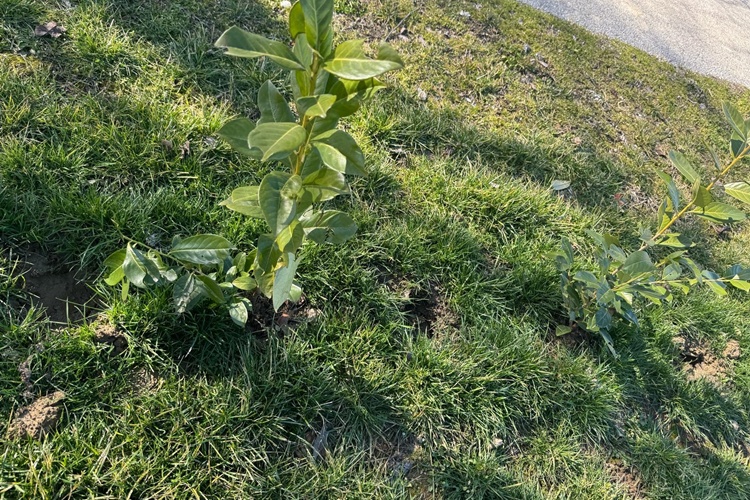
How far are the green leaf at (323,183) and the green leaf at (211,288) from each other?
24.4 inches

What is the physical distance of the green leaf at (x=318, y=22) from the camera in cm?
130

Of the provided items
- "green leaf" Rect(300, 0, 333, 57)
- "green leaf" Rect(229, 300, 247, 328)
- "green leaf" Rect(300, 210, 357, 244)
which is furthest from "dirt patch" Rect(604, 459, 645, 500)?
"green leaf" Rect(300, 0, 333, 57)

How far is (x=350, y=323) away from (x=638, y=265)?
141cm

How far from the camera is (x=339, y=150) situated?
1.50m

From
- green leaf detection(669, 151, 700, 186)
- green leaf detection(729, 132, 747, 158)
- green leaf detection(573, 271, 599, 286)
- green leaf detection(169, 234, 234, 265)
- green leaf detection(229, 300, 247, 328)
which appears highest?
green leaf detection(729, 132, 747, 158)

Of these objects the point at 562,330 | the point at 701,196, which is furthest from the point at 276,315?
the point at 701,196

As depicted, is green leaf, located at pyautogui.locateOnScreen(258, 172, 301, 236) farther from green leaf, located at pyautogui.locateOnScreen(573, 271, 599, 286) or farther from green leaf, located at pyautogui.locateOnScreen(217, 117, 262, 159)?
green leaf, located at pyautogui.locateOnScreen(573, 271, 599, 286)

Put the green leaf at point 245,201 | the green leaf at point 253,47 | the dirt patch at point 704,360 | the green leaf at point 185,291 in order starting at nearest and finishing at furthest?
the green leaf at point 253,47, the green leaf at point 245,201, the green leaf at point 185,291, the dirt patch at point 704,360

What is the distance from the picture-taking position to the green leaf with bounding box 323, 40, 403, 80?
1.28 m

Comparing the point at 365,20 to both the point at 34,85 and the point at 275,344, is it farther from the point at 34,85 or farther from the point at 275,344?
the point at 275,344

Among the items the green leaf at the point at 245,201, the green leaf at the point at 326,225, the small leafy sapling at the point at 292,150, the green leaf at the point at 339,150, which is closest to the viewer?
the small leafy sapling at the point at 292,150

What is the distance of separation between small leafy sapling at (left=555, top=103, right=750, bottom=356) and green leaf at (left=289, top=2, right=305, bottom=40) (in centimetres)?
188

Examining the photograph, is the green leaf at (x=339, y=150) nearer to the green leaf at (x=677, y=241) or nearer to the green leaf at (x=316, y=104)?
the green leaf at (x=316, y=104)

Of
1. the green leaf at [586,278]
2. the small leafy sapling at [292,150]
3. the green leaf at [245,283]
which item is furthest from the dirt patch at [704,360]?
the green leaf at [245,283]
